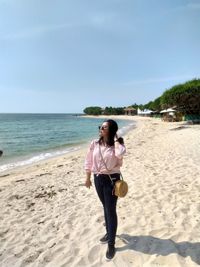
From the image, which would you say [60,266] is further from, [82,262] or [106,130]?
[106,130]

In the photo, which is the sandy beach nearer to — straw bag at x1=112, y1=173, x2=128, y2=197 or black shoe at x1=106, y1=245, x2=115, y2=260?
black shoe at x1=106, y1=245, x2=115, y2=260

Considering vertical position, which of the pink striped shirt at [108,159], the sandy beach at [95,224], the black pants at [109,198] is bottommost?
the sandy beach at [95,224]

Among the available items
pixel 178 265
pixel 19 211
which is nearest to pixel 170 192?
pixel 178 265

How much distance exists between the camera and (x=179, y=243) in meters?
4.19

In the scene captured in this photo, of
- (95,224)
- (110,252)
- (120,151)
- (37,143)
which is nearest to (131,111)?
(37,143)

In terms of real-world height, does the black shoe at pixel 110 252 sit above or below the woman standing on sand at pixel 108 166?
below

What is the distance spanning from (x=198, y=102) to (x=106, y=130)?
128ft

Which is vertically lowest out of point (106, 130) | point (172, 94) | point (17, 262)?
point (17, 262)

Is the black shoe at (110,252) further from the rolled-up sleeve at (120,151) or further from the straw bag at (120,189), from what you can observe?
the rolled-up sleeve at (120,151)

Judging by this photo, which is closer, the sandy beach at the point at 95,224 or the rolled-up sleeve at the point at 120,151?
the rolled-up sleeve at the point at 120,151

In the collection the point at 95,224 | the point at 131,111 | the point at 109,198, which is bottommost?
the point at 95,224

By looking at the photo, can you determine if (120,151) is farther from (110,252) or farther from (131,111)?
(131,111)

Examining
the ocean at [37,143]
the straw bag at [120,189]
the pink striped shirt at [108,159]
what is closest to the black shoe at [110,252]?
the straw bag at [120,189]

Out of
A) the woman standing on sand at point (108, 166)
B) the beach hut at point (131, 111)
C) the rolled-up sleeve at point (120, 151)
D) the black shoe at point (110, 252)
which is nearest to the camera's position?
the rolled-up sleeve at point (120, 151)
